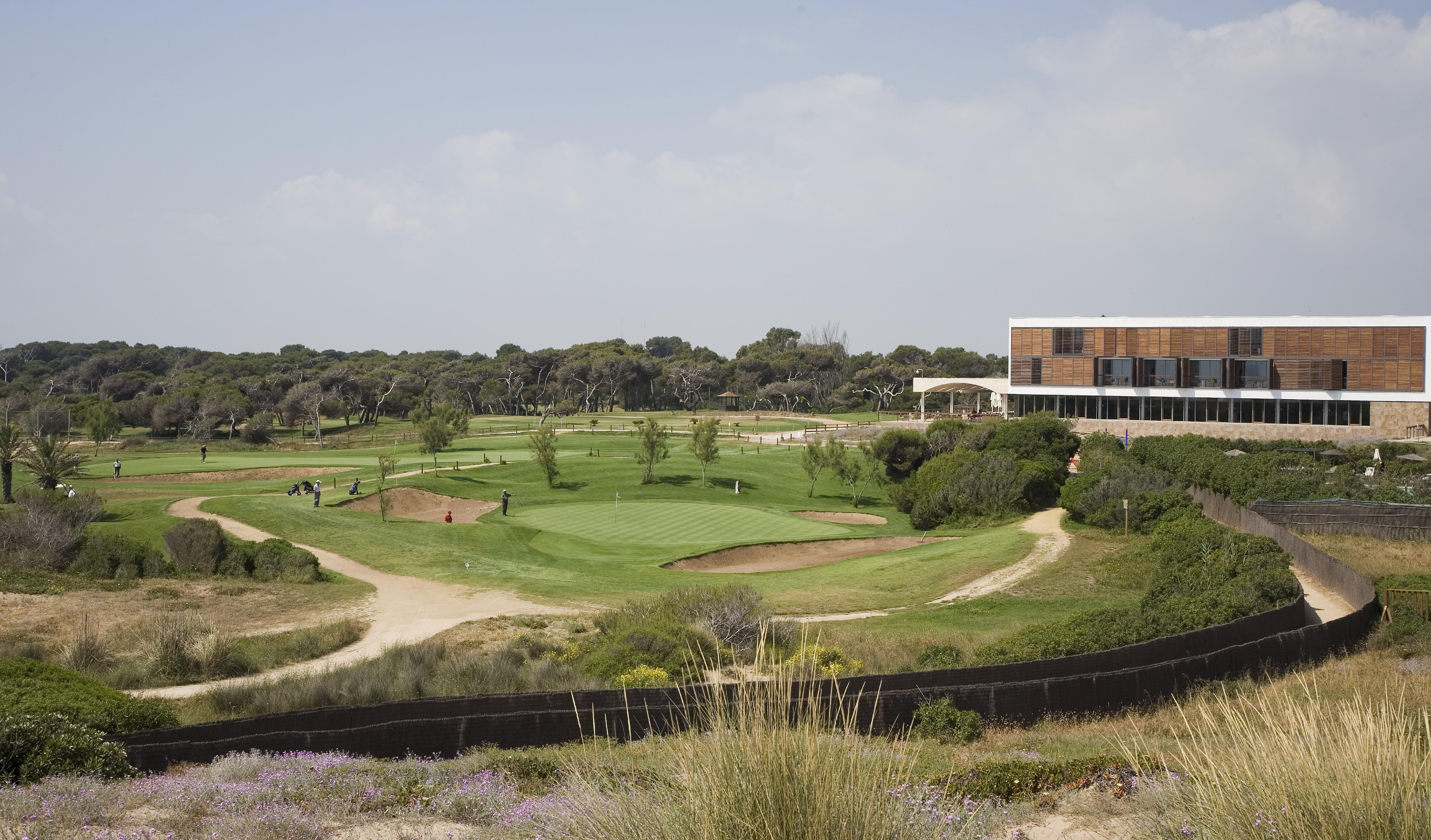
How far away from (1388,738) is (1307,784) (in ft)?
1.66

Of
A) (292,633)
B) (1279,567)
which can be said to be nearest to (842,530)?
(1279,567)

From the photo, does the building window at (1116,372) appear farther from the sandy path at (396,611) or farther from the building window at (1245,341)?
the sandy path at (396,611)

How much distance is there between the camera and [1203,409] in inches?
2813

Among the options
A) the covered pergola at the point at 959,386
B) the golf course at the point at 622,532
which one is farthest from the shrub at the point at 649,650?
the covered pergola at the point at 959,386

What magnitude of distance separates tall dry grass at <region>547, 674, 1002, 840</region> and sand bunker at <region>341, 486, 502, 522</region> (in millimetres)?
37852

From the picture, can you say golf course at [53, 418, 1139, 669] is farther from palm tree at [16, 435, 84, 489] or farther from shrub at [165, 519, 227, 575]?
shrub at [165, 519, 227, 575]

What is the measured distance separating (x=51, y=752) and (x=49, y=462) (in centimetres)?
3751

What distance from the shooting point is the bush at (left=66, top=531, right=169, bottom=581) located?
26750 mm

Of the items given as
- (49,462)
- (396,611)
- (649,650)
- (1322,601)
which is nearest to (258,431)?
(49,462)

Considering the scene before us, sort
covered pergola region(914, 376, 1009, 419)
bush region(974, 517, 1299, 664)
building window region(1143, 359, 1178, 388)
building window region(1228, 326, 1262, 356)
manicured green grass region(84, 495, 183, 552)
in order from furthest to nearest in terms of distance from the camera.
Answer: covered pergola region(914, 376, 1009, 419) < building window region(1143, 359, 1178, 388) < building window region(1228, 326, 1262, 356) < manicured green grass region(84, 495, 183, 552) < bush region(974, 517, 1299, 664)

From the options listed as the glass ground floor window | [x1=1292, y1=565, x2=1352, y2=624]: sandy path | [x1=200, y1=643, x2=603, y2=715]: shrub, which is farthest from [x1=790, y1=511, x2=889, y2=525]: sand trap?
[x1=200, y1=643, x2=603, y2=715]: shrub

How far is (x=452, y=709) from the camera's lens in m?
13.1

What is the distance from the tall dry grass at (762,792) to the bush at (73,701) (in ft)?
29.1

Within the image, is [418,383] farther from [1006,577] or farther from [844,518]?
[1006,577]
